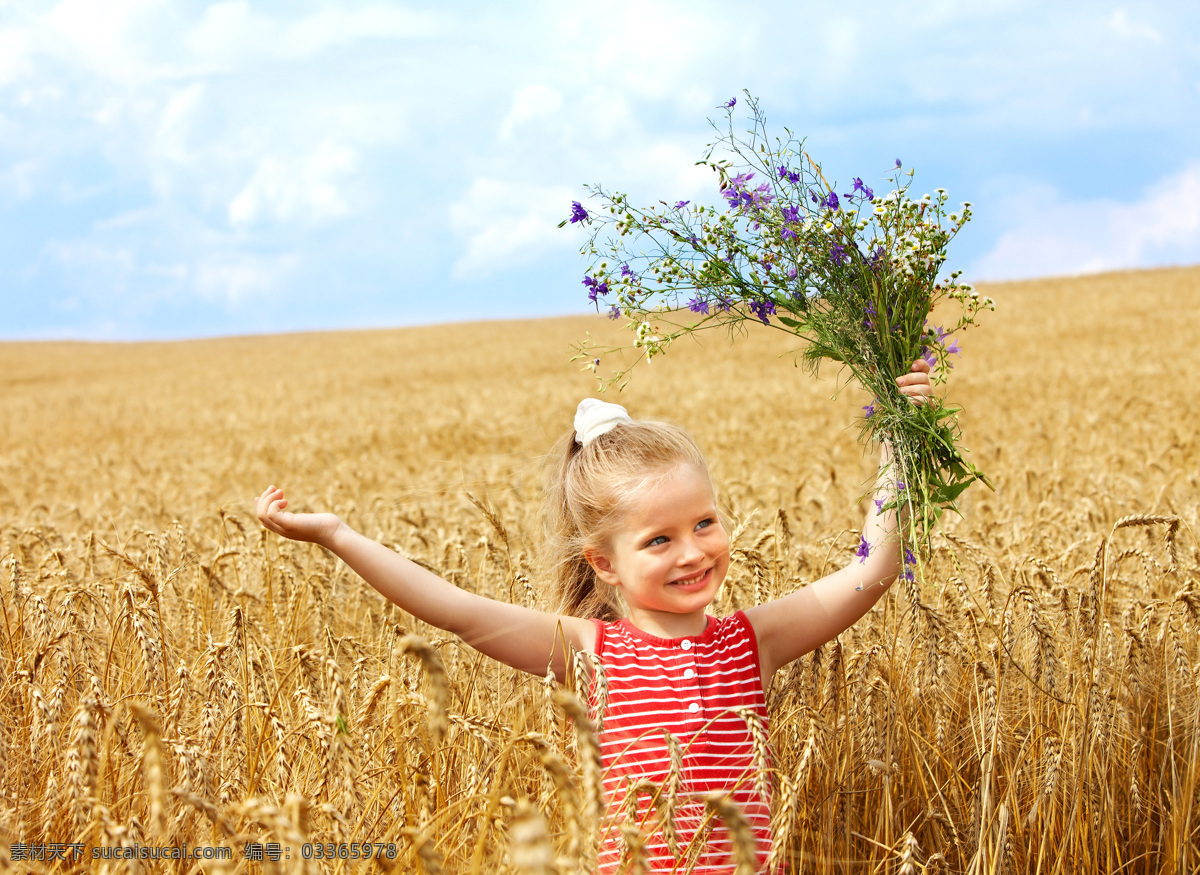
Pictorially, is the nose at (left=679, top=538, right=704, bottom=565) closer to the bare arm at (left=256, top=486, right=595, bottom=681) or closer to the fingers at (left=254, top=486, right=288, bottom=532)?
the bare arm at (left=256, top=486, right=595, bottom=681)

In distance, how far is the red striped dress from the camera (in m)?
1.86

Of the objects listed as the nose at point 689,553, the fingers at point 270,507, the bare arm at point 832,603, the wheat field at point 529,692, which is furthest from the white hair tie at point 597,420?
the fingers at point 270,507

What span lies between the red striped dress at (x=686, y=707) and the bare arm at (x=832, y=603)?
65mm

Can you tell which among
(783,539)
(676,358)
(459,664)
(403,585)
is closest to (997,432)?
(783,539)

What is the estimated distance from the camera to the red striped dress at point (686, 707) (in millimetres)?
1863

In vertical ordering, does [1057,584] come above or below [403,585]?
below

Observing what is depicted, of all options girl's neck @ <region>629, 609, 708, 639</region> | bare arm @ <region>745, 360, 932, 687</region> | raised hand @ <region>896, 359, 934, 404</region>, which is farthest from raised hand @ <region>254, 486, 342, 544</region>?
raised hand @ <region>896, 359, 934, 404</region>

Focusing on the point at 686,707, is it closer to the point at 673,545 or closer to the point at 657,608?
the point at 657,608

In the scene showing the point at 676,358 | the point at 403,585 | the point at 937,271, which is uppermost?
the point at 676,358

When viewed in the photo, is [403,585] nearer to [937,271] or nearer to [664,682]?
[664,682]

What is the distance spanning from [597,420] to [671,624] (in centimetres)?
52

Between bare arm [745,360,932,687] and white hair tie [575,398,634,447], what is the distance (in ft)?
1.82

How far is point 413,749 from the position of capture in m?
1.94

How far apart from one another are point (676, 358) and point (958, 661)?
22071mm
